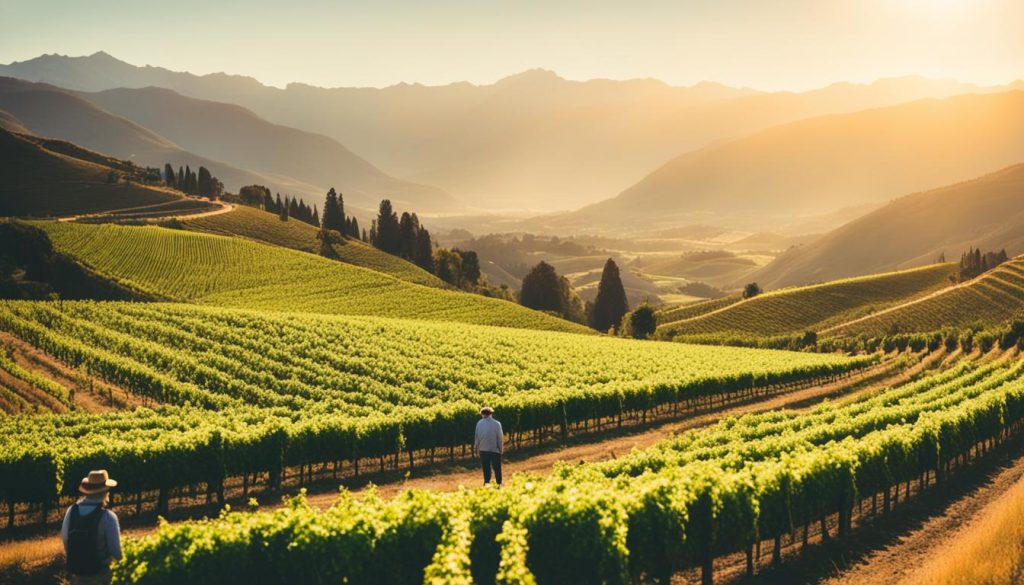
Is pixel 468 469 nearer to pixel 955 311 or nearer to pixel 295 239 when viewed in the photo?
pixel 955 311

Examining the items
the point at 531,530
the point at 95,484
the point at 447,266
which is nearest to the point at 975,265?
the point at 447,266

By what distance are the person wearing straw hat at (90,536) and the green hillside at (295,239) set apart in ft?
421

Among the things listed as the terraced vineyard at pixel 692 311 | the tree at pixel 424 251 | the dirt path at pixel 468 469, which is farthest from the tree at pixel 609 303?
the dirt path at pixel 468 469

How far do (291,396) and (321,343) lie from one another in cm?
1602

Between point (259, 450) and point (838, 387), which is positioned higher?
point (259, 450)

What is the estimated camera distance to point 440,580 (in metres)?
11.9

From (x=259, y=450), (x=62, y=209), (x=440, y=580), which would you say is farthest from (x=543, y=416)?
(x=62, y=209)

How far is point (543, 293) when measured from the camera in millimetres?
163375

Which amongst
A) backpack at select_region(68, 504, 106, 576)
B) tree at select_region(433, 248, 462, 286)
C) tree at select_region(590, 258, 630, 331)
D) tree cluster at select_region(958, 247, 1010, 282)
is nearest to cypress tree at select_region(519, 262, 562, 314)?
tree at select_region(590, 258, 630, 331)

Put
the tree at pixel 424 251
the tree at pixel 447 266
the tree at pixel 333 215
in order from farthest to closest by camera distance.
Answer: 1. the tree at pixel 333 215
2. the tree at pixel 424 251
3. the tree at pixel 447 266

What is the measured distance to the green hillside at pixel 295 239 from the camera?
14950cm

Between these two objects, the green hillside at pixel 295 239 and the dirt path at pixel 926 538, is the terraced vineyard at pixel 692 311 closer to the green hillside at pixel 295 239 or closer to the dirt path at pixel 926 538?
the green hillside at pixel 295 239

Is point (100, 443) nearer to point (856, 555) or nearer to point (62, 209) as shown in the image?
point (856, 555)

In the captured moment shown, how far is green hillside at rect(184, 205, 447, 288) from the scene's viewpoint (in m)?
150
